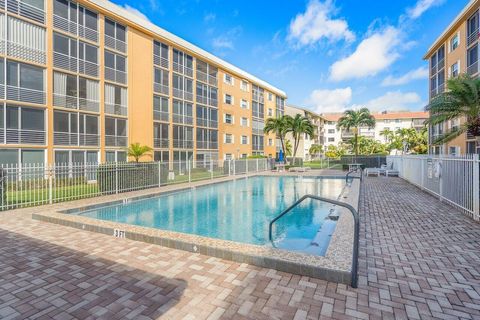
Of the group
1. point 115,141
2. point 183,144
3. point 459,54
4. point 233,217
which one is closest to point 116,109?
point 115,141

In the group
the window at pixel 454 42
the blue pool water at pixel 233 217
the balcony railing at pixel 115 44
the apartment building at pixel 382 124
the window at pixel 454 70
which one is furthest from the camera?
the apartment building at pixel 382 124

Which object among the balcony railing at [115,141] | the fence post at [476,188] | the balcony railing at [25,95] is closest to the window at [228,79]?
the balcony railing at [115,141]

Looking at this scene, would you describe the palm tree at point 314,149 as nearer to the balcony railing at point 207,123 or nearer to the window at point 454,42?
the balcony railing at point 207,123

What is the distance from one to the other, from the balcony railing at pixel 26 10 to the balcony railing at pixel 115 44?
4289mm

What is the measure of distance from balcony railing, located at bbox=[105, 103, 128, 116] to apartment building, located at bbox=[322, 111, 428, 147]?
57671 mm

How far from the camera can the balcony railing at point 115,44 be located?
20708mm

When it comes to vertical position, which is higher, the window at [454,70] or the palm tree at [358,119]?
the window at [454,70]

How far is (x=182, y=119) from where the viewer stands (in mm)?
27500

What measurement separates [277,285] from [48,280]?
333 cm

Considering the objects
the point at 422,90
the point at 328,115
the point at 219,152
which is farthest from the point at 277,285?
the point at 328,115

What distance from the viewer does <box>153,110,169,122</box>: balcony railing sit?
24516 millimetres

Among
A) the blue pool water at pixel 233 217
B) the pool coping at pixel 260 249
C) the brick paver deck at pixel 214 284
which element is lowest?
the blue pool water at pixel 233 217

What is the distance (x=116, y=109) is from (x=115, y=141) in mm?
2613

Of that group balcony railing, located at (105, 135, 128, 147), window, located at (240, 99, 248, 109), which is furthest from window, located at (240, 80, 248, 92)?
balcony railing, located at (105, 135, 128, 147)
